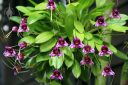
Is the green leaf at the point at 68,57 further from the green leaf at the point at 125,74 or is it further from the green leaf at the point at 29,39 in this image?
the green leaf at the point at 125,74

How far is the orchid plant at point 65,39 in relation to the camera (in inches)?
87.3

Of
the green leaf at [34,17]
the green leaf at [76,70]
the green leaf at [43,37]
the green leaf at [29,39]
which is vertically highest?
the green leaf at [34,17]

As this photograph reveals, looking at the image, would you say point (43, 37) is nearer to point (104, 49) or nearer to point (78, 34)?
point (78, 34)

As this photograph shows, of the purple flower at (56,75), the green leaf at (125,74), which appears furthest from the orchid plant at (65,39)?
the green leaf at (125,74)

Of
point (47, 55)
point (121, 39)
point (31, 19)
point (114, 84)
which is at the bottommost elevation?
point (114, 84)

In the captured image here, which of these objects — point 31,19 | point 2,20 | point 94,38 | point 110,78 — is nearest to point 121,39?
point 110,78

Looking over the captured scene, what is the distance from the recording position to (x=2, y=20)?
481cm

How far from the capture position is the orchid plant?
2.22 metres

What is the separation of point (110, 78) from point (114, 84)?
0.09 metres

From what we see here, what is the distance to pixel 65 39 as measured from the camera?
7.82 ft

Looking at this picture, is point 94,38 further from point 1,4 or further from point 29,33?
point 1,4

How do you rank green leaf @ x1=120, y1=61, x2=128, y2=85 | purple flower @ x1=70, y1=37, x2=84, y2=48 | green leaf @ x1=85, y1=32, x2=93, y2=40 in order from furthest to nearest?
green leaf @ x1=120, y1=61, x2=128, y2=85 → green leaf @ x1=85, y1=32, x2=93, y2=40 → purple flower @ x1=70, y1=37, x2=84, y2=48

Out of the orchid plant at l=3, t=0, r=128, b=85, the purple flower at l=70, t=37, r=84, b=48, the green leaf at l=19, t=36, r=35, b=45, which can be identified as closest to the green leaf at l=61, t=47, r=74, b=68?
the orchid plant at l=3, t=0, r=128, b=85

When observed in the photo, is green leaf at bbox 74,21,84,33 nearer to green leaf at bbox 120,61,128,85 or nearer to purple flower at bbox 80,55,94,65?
purple flower at bbox 80,55,94,65
